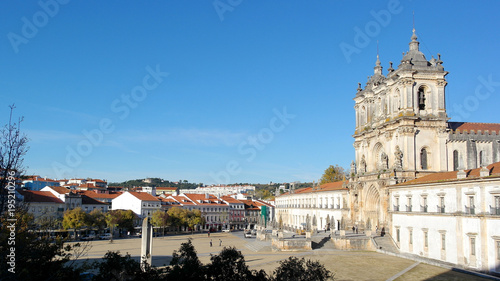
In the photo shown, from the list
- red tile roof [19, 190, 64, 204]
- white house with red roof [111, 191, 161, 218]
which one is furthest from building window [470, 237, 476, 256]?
white house with red roof [111, 191, 161, 218]

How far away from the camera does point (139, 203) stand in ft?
290

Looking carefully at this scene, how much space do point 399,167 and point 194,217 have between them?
5212cm

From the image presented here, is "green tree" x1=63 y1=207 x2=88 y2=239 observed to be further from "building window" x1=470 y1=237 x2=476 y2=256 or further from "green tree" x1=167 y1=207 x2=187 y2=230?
"building window" x1=470 y1=237 x2=476 y2=256

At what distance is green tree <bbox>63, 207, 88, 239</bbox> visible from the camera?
2566 inches

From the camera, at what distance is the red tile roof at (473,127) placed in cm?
5147

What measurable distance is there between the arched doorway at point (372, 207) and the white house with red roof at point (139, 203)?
49867mm

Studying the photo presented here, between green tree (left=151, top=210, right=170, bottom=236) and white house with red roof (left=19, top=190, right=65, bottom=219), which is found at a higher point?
white house with red roof (left=19, top=190, right=65, bottom=219)

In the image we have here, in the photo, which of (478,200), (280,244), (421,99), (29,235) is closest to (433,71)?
(421,99)

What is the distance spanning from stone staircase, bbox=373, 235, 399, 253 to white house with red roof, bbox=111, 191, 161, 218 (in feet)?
182

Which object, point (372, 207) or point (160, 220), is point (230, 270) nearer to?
point (372, 207)

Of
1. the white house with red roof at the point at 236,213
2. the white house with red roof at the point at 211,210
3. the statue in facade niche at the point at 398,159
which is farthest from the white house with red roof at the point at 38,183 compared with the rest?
the statue in facade niche at the point at 398,159

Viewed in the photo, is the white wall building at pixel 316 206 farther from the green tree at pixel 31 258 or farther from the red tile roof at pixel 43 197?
the red tile roof at pixel 43 197

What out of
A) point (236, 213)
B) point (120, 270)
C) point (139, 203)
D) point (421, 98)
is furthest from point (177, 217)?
point (120, 270)

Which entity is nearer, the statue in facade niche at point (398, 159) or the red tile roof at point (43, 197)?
the statue in facade niche at point (398, 159)
